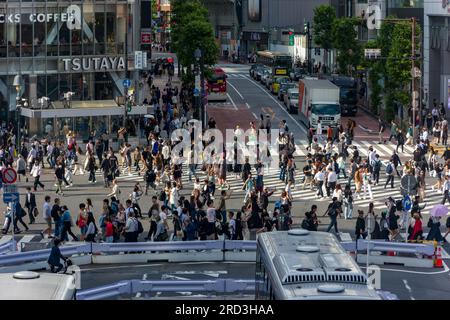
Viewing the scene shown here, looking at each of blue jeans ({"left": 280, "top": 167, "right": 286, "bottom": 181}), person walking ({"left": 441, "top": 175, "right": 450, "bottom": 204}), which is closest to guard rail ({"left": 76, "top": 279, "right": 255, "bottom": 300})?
person walking ({"left": 441, "top": 175, "right": 450, "bottom": 204})

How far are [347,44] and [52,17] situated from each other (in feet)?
101

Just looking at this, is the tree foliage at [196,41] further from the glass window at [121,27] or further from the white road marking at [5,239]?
the white road marking at [5,239]

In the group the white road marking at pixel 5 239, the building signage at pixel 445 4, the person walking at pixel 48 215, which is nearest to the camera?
the white road marking at pixel 5 239

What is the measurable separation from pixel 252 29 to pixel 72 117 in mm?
83747

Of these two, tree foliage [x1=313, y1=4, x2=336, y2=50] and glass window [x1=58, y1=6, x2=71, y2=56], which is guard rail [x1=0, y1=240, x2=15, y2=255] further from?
tree foliage [x1=313, y1=4, x2=336, y2=50]

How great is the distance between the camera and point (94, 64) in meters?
73.8

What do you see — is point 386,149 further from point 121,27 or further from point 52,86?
point 52,86

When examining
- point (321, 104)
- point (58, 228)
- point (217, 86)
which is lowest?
point (58, 228)

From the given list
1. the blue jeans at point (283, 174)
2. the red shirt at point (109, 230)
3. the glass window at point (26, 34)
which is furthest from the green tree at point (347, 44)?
the red shirt at point (109, 230)

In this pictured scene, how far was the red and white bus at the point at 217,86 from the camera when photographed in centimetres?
9025

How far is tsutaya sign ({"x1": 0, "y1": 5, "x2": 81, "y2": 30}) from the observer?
7181 cm

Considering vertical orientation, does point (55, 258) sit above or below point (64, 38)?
below

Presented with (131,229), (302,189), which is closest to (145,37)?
(302,189)

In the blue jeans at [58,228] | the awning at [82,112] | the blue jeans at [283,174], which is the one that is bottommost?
the blue jeans at [58,228]
